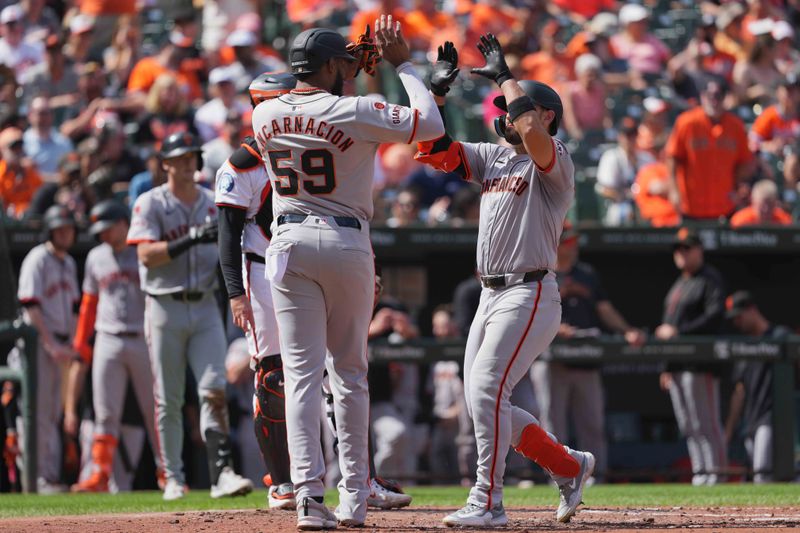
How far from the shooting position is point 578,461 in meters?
5.79

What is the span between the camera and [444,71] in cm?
552

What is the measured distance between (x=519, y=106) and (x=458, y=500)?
274 centimetres

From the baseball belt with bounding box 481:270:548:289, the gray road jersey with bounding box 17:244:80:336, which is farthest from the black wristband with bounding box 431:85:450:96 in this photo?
the gray road jersey with bounding box 17:244:80:336

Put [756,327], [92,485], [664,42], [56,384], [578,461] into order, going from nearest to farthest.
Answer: [578,461], [92,485], [56,384], [756,327], [664,42]

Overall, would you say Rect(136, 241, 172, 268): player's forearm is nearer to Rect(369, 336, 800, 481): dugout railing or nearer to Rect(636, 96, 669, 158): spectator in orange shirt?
Rect(369, 336, 800, 481): dugout railing

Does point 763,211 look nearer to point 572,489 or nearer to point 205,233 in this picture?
point 205,233

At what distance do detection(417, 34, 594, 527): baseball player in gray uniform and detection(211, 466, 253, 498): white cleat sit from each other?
2.22m

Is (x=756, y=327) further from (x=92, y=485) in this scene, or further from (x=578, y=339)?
(x=92, y=485)

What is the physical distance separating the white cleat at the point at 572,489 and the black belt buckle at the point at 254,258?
169cm

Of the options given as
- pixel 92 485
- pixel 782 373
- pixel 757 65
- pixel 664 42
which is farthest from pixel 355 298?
pixel 664 42

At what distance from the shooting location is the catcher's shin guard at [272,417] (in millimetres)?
6402

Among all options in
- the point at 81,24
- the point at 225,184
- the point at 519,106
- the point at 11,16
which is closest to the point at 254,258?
the point at 225,184

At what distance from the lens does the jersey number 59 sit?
17.3 ft

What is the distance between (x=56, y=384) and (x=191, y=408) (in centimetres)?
103
